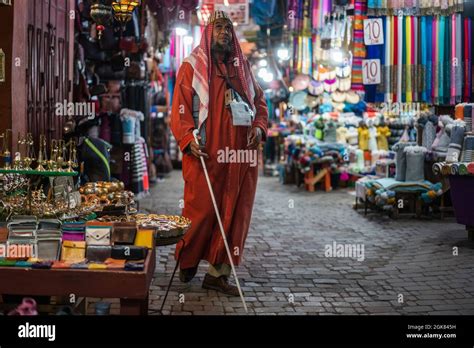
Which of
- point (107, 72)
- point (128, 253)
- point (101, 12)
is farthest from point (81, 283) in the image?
point (107, 72)

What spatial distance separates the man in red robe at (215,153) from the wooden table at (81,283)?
211 cm

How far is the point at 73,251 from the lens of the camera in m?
4.08

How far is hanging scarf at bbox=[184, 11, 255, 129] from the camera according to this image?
596cm

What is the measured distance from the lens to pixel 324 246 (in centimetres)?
834

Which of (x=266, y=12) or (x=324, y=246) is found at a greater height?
(x=266, y=12)

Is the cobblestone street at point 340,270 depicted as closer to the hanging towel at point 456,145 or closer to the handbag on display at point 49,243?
the hanging towel at point 456,145

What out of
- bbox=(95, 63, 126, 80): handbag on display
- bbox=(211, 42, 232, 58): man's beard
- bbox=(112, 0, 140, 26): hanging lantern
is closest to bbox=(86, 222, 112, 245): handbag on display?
bbox=(211, 42, 232, 58): man's beard

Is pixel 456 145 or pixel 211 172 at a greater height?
pixel 456 145

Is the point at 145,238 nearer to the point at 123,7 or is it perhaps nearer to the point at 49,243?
the point at 49,243

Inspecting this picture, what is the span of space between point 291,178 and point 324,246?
868 centimetres

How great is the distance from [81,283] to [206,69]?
2724mm

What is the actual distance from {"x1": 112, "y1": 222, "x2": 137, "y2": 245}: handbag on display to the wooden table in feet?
1.20
